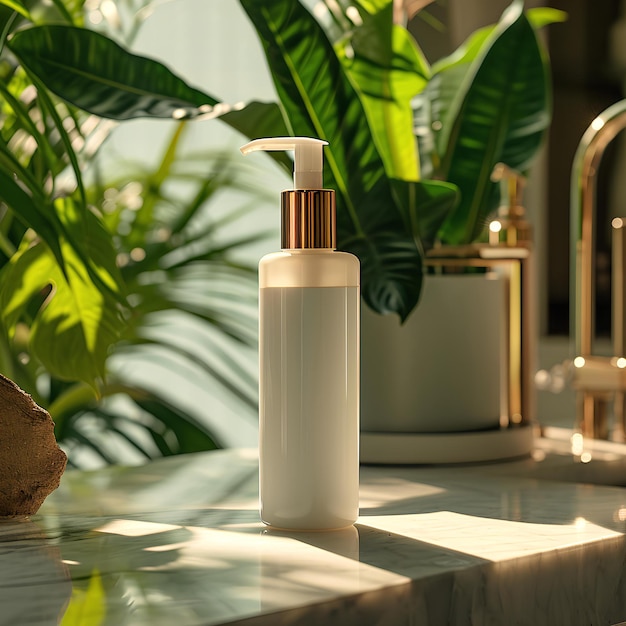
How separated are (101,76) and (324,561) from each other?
1.36 ft

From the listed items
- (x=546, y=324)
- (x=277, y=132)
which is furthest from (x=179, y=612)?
(x=546, y=324)

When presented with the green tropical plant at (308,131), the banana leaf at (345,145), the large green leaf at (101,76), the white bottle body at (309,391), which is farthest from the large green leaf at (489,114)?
the white bottle body at (309,391)

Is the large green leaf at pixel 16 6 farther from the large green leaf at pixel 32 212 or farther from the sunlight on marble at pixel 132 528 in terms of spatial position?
the sunlight on marble at pixel 132 528

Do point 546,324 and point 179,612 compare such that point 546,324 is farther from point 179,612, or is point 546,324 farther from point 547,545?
point 179,612

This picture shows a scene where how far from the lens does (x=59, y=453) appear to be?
1.86ft

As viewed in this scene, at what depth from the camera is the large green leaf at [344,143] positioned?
2.27 feet

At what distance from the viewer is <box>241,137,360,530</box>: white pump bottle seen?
1.69 ft

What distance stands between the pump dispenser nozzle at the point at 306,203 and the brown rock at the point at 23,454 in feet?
0.60

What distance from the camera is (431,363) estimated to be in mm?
767

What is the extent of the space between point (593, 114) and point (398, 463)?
564 mm

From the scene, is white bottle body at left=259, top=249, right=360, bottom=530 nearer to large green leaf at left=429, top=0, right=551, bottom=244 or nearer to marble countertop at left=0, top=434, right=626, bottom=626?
marble countertop at left=0, top=434, right=626, bottom=626

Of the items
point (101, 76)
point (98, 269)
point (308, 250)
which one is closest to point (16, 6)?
point (101, 76)

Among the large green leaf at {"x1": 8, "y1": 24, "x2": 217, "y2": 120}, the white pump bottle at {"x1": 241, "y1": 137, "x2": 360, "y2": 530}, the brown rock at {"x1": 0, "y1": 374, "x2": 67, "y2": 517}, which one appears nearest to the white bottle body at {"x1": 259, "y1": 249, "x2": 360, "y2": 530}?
the white pump bottle at {"x1": 241, "y1": 137, "x2": 360, "y2": 530}

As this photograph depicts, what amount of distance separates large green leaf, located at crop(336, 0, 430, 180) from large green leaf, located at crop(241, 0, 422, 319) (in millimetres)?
76
